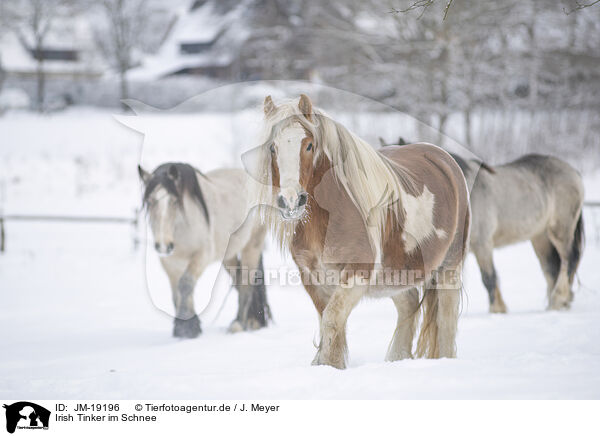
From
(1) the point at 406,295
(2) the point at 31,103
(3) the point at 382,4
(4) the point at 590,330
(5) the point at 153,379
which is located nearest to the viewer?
(5) the point at 153,379

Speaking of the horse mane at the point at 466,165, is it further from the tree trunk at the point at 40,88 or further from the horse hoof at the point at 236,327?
the tree trunk at the point at 40,88

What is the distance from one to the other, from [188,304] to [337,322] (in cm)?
A: 255

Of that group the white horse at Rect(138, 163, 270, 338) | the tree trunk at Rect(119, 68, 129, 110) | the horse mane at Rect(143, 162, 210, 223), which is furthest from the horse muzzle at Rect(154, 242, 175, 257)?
the tree trunk at Rect(119, 68, 129, 110)

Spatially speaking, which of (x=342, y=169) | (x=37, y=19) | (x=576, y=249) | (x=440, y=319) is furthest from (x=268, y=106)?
(x=37, y=19)

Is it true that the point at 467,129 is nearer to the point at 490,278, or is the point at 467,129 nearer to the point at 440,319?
the point at 490,278

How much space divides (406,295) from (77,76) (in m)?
15.5

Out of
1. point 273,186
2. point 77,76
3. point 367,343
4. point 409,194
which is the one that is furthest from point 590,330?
point 77,76

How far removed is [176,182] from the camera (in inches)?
178

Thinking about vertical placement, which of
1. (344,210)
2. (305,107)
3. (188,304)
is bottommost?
(188,304)

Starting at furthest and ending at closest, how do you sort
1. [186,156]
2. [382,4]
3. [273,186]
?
[382,4] < [186,156] < [273,186]

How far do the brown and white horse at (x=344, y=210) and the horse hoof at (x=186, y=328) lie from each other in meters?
2.40

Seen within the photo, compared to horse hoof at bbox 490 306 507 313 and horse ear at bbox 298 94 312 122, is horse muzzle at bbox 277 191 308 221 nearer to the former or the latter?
horse ear at bbox 298 94 312 122

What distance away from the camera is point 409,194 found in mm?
2846

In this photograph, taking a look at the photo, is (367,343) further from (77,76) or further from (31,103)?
(77,76)
